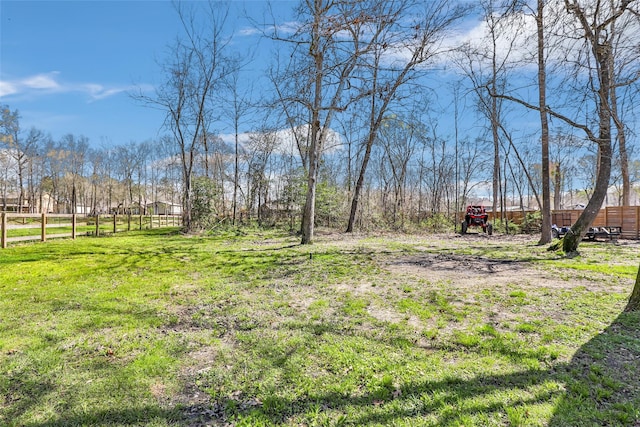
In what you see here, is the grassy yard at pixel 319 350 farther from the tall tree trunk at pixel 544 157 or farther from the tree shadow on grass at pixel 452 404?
the tall tree trunk at pixel 544 157

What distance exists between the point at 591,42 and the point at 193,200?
16.6 meters

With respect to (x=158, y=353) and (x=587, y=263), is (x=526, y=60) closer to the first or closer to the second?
(x=587, y=263)

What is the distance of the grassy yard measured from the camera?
211cm

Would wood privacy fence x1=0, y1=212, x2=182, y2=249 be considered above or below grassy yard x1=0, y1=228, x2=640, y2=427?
above

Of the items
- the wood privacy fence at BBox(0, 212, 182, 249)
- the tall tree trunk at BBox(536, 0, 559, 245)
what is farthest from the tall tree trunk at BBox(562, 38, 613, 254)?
the wood privacy fence at BBox(0, 212, 182, 249)

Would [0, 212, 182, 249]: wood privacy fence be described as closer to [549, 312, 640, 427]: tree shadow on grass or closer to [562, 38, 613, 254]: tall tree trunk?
[549, 312, 640, 427]: tree shadow on grass

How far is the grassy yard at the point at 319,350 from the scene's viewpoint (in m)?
2.11

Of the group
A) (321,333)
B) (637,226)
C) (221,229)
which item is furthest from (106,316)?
(637,226)

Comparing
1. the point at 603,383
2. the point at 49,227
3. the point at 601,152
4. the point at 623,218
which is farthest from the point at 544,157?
the point at 49,227

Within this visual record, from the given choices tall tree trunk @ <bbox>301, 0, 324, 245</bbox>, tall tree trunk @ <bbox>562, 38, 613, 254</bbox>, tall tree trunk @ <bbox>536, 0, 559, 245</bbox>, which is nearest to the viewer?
tall tree trunk @ <bbox>562, 38, 613, 254</bbox>

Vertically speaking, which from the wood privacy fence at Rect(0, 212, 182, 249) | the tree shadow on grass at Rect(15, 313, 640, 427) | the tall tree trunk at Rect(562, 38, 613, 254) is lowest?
the tree shadow on grass at Rect(15, 313, 640, 427)

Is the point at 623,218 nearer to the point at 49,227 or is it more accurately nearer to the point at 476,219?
the point at 476,219

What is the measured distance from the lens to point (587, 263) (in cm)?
711

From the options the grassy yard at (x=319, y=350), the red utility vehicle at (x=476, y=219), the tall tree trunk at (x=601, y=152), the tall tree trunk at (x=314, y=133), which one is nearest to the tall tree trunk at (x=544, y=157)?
the tall tree trunk at (x=601, y=152)
